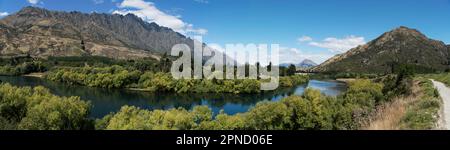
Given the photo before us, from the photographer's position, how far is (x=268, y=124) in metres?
36.2

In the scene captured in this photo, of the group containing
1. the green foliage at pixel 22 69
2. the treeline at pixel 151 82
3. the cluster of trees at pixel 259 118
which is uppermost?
the green foliage at pixel 22 69

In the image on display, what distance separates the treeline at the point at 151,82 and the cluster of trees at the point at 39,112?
170 feet

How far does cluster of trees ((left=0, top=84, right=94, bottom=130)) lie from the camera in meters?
34.0

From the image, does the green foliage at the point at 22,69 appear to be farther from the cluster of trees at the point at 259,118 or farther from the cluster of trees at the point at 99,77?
the cluster of trees at the point at 259,118

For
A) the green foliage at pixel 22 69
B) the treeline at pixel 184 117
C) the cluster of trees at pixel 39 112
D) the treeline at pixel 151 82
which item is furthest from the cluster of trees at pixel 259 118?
the green foliage at pixel 22 69

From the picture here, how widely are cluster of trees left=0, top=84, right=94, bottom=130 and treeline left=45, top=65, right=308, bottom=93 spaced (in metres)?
51.8

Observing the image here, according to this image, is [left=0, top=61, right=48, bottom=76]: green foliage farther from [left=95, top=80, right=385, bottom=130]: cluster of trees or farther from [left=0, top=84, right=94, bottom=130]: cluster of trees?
[left=95, top=80, right=385, bottom=130]: cluster of trees

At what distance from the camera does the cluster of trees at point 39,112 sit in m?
34.0

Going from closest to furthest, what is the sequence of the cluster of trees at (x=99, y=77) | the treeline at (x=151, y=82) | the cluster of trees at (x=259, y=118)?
the cluster of trees at (x=259, y=118) → the treeline at (x=151, y=82) → the cluster of trees at (x=99, y=77)
